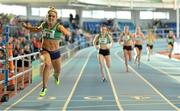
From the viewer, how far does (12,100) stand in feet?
42.3

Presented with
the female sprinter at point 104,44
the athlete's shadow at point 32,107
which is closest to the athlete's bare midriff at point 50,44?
the athlete's shadow at point 32,107

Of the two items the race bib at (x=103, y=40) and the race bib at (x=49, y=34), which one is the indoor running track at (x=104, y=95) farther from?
the race bib at (x=49, y=34)

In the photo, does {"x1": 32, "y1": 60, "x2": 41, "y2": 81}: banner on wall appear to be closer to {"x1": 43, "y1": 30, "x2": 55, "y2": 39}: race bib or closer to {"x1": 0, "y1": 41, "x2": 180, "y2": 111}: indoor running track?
{"x1": 0, "y1": 41, "x2": 180, "y2": 111}: indoor running track

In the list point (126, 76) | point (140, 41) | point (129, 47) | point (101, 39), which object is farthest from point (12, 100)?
point (140, 41)

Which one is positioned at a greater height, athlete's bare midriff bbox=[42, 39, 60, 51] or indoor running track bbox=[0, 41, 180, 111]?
athlete's bare midriff bbox=[42, 39, 60, 51]

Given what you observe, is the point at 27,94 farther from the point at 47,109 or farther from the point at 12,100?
the point at 47,109

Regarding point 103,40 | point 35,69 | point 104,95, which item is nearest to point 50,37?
point 104,95

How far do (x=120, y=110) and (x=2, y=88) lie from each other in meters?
4.29

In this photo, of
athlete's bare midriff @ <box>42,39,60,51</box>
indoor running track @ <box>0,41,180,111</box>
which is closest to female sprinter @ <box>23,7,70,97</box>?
athlete's bare midriff @ <box>42,39,60,51</box>

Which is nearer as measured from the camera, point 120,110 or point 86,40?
point 120,110

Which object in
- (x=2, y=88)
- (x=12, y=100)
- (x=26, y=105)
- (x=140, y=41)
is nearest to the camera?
(x=26, y=105)

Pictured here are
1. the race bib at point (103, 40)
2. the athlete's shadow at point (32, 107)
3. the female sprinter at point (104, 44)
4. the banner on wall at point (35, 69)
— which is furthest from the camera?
the race bib at point (103, 40)

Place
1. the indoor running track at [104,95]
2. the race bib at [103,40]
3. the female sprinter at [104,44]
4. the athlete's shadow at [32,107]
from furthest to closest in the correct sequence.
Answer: the race bib at [103,40] → the female sprinter at [104,44] → the indoor running track at [104,95] → the athlete's shadow at [32,107]

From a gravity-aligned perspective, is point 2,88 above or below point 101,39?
below
